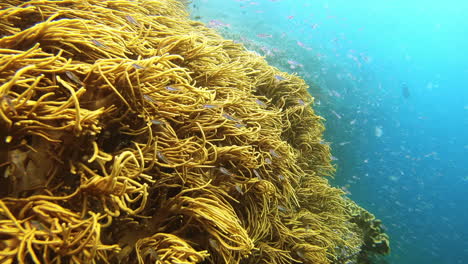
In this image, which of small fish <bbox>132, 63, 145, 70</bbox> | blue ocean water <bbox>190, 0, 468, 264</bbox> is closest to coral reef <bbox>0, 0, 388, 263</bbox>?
small fish <bbox>132, 63, 145, 70</bbox>

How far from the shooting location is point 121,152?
1.53 meters

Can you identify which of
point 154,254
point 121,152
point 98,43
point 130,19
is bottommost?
point 154,254

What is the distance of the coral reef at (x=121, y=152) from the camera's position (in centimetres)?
119

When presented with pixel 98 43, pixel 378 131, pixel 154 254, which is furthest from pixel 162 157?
pixel 378 131

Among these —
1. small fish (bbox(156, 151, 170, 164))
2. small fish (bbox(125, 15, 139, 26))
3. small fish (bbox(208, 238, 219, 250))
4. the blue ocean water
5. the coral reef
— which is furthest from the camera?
the blue ocean water

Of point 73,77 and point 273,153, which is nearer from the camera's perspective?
point 73,77

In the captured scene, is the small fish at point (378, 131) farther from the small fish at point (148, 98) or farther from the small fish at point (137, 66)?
the small fish at point (137, 66)

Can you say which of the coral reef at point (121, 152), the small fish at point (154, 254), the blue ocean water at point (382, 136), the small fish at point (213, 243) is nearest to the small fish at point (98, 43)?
the coral reef at point (121, 152)

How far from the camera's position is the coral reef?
1.19m

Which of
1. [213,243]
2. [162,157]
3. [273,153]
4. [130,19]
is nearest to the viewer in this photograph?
[162,157]

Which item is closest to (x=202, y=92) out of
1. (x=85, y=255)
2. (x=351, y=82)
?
(x=85, y=255)

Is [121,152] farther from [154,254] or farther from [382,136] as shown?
[382,136]

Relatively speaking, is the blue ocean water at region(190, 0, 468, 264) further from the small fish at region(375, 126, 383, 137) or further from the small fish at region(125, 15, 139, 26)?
the small fish at region(125, 15, 139, 26)

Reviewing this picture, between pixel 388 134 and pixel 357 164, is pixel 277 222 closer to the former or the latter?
pixel 357 164
